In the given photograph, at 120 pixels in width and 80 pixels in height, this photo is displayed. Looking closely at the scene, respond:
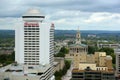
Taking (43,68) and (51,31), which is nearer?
(43,68)

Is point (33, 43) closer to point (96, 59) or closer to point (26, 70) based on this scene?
point (26, 70)

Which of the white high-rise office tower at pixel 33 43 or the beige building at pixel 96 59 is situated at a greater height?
the white high-rise office tower at pixel 33 43

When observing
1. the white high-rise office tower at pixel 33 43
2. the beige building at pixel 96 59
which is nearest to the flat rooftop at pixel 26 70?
the white high-rise office tower at pixel 33 43

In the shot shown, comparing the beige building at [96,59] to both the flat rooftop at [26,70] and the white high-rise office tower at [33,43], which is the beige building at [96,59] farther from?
the flat rooftop at [26,70]

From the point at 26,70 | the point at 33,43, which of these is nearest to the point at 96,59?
the point at 33,43

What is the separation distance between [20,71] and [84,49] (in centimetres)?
7575

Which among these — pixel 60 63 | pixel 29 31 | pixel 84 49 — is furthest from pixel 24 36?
pixel 84 49

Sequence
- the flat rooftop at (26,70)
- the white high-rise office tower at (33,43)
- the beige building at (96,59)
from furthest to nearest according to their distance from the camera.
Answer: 1. the beige building at (96,59)
2. the white high-rise office tower at (33,43)
3. the flat rooftop at (26,70)

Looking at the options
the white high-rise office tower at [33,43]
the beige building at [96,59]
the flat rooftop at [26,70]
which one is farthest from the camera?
the beige building at [96,59]

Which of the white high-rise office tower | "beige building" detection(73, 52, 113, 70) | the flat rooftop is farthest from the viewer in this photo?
"beige building" detection(73, 52, 113, 70)

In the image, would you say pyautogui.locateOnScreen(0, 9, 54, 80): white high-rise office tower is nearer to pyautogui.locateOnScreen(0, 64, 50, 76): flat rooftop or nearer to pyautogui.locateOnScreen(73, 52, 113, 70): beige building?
pyautogui.locateOnScreen(0, 64, 50, 76): flat rooftop

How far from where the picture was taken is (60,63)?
478 ft

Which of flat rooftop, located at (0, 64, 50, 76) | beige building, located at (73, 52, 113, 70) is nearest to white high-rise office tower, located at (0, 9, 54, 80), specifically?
flat rooftop, located at (0, 64, 50, 76)

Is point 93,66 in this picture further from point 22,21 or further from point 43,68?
point 22,21
